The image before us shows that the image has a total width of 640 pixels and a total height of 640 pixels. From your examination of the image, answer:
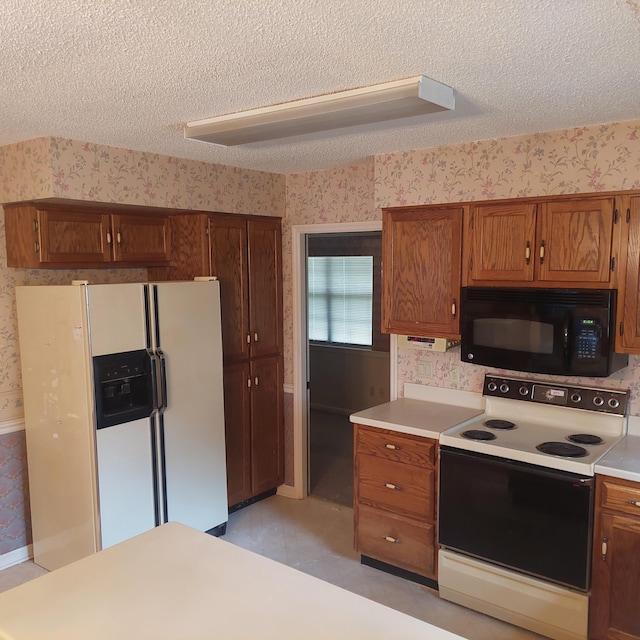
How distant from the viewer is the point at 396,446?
3207 mm

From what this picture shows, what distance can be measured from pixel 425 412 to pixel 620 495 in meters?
1.15

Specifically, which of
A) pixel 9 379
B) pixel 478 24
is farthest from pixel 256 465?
pixel 478 24

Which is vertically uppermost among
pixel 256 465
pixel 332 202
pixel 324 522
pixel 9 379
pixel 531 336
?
pixel 332 202

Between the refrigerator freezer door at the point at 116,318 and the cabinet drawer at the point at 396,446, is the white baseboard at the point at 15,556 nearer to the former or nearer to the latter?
the refrigerator freezer door at the point at 116,318

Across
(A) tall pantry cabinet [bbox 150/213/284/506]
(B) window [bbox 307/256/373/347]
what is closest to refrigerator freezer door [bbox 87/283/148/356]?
(A) tall pantry cabinet [bbox 150/213/284/506]

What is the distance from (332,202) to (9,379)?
7.40ft

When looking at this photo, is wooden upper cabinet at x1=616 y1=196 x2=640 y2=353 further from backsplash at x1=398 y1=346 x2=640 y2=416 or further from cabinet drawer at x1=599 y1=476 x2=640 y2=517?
cabinet drawer at x1=599 y1=476 x2=640 y2=517

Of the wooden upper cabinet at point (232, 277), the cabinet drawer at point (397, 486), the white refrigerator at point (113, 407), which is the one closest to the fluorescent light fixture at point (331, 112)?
the white refrigerator at point (113, 407)

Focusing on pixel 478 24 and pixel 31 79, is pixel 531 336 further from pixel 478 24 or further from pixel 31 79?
pixel 31 79

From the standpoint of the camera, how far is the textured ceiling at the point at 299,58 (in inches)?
57.7

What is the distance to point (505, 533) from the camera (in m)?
2.80

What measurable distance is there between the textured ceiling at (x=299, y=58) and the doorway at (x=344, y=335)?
3542 millimetres

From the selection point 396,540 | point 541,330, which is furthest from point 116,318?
point 541,330

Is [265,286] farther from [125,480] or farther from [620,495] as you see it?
[620,495]
